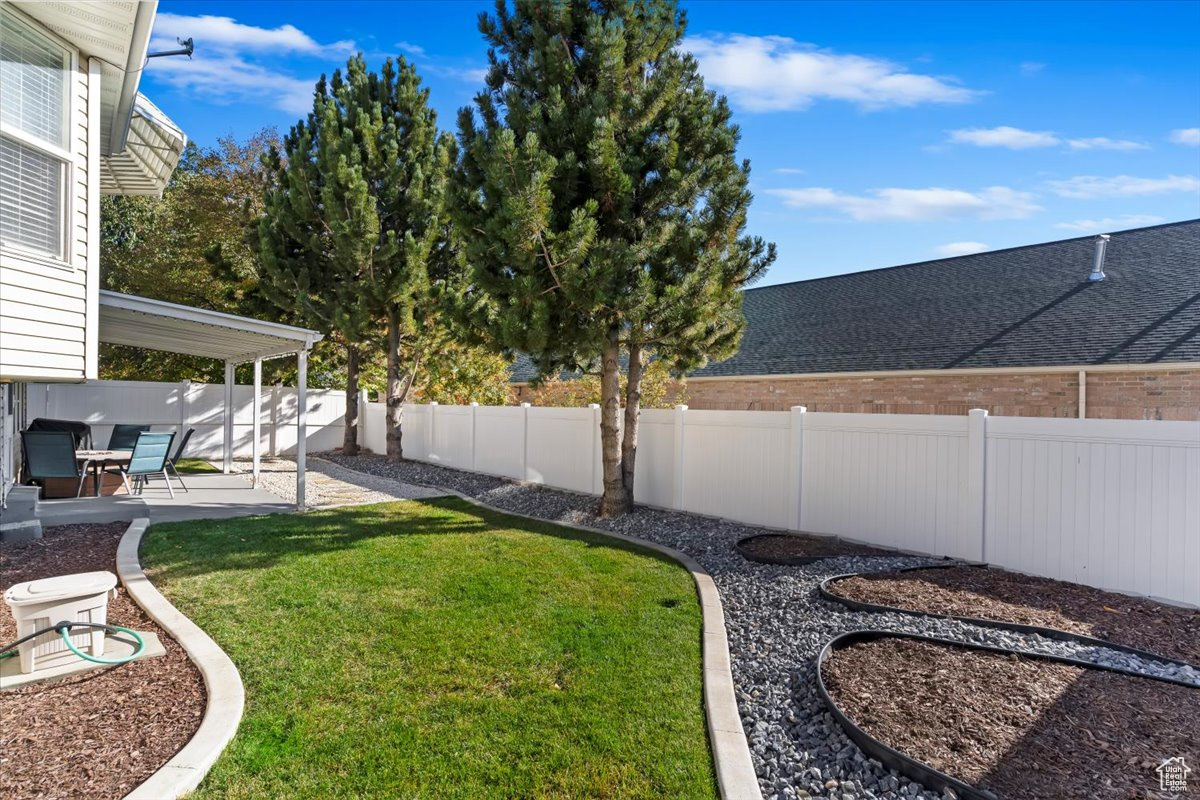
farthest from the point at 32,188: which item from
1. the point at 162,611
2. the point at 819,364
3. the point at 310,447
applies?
the point at 310,447

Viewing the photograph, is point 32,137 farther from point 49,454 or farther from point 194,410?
point 194,410

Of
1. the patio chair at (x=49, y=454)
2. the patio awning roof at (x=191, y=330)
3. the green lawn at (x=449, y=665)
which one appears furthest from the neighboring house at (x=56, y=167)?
the patio chair at (x=49, y=454)

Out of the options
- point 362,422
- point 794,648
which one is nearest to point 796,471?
point 794,648

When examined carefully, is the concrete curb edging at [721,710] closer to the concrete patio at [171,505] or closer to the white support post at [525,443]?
the concrete patio at [171,505]

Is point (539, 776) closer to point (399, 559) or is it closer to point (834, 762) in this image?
point (834, 762)

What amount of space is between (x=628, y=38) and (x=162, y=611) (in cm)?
771

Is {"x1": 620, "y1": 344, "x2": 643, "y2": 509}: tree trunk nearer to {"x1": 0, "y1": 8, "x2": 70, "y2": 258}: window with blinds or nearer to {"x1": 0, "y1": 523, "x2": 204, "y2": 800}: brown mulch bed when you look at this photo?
{"x1": 0, "y1": 523, "x2": 204, "y2": 800}: brown mulch bed

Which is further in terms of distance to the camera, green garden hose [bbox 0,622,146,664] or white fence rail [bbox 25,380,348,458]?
white fence rail [bbox 25,380,348,458]

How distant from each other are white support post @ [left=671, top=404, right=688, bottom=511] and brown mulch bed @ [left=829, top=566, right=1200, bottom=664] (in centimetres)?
391

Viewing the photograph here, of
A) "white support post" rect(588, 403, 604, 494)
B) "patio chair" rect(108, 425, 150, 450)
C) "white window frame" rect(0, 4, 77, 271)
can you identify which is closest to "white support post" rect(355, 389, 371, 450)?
"patio chair" rect(108, 425, 150, 450)

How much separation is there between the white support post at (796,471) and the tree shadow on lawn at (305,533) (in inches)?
77.3

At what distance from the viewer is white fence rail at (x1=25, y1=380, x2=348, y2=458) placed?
15.3 meters

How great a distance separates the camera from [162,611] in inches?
189

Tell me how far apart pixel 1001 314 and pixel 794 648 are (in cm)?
1096
